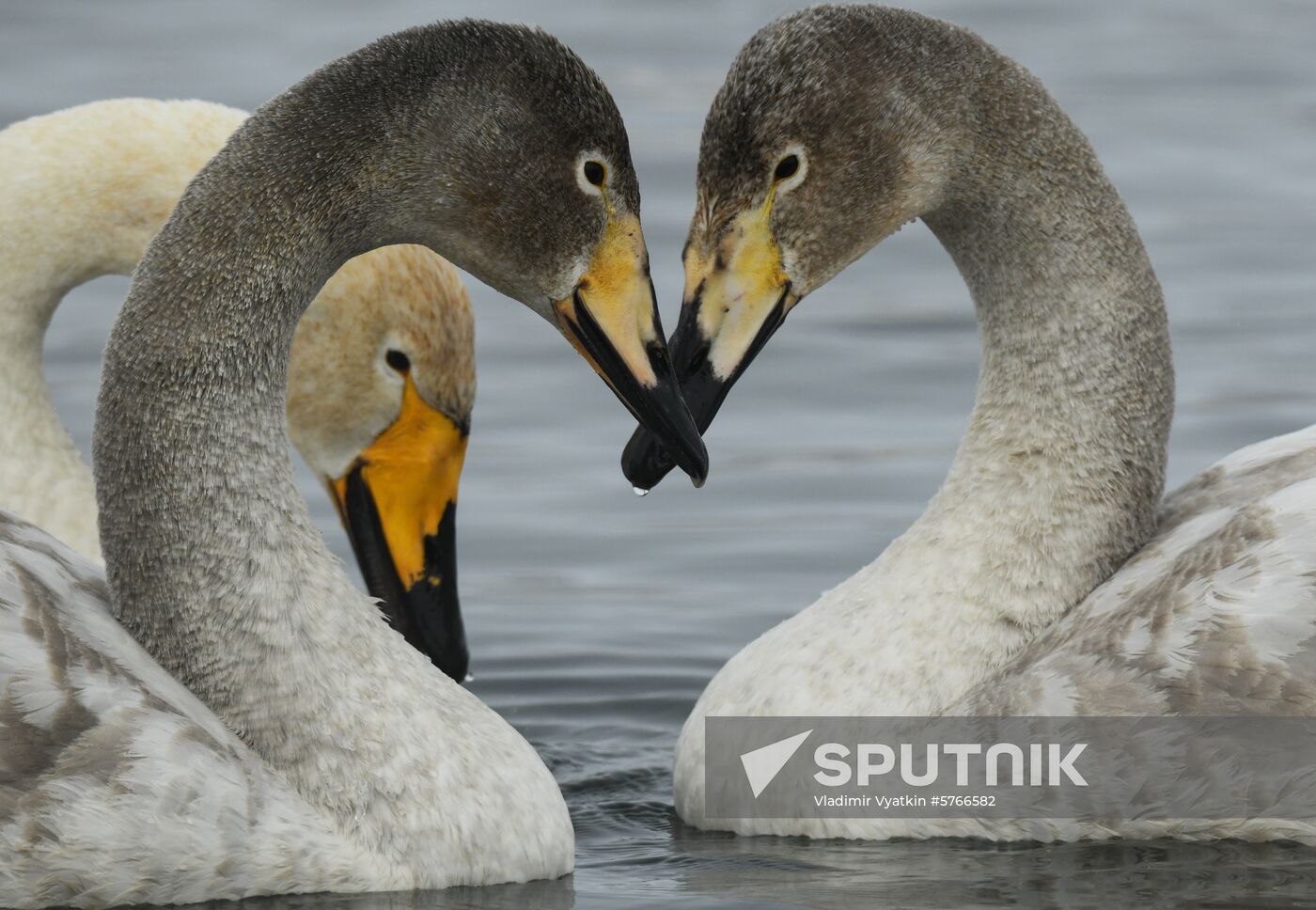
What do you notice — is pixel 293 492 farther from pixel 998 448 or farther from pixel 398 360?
pixel 998 448

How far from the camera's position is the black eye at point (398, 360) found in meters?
7.45

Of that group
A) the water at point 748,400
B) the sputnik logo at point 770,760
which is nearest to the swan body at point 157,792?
the water at point 748,400

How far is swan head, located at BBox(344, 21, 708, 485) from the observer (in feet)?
18.8

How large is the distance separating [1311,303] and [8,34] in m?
7.29

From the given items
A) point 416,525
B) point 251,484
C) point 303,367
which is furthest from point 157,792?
point 303,367

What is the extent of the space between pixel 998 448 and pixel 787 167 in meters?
0.96

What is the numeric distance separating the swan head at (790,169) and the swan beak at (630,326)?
28 centimetres

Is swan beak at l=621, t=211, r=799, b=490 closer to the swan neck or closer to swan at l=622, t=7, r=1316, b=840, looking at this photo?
swan at l=622, t=7, r=1316, b=840

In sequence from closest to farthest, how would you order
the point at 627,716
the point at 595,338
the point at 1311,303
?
the point at 595,338
the point at 627,716
the point at 1311,303

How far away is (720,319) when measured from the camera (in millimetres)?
6355

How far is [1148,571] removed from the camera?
21.3 feet

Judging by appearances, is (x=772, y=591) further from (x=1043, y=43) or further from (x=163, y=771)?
(x=1043, y=43)

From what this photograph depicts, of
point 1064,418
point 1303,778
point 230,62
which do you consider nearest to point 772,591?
point 1064,418

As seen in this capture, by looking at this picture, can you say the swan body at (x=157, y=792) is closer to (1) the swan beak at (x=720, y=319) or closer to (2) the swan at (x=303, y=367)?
(1) the swan beak at (x=720, y=319)
